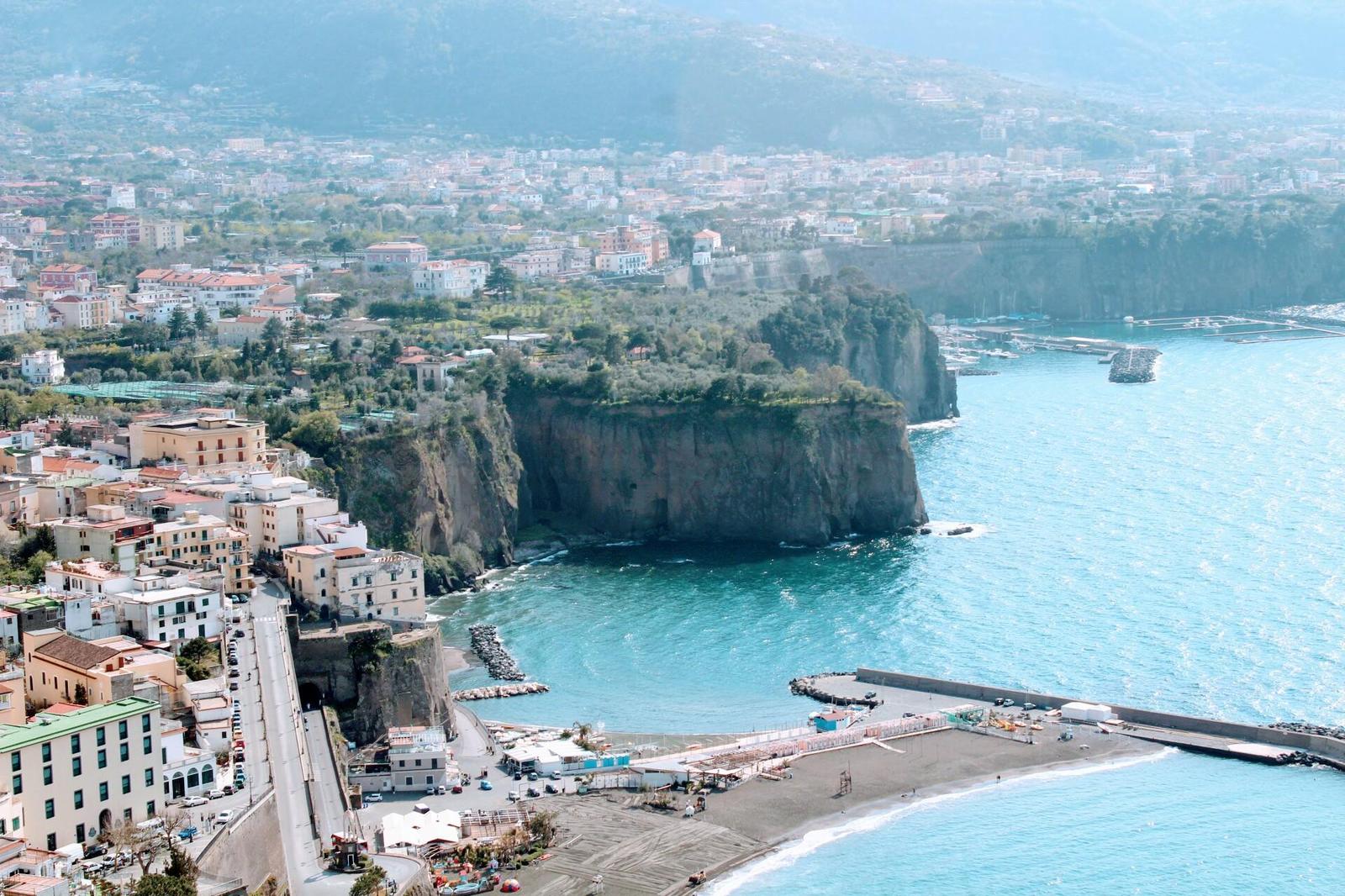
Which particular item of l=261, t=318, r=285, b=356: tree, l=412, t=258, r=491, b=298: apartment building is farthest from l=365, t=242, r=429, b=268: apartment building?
l=261, t=318, r=285, b=356: tree

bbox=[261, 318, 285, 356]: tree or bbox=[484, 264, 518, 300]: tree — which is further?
bbox=[484, 264, 518, 300]: tree

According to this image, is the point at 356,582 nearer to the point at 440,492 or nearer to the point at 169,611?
the point at 169,611

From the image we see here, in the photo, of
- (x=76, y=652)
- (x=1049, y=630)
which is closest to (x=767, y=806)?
(x=76, y=652)

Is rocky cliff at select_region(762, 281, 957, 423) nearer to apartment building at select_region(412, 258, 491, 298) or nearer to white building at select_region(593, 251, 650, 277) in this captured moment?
apartment building at select_region(412, 258, 491, 298)

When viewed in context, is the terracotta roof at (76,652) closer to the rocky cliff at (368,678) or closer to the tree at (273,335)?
the rocky cliff at (368,678)

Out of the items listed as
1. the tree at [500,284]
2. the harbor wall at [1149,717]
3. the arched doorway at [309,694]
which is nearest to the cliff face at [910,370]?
the tree at [500,284]
